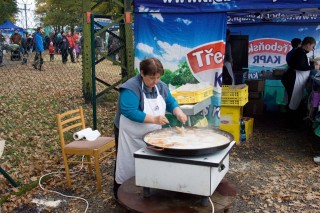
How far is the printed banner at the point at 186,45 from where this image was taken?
20.6ft

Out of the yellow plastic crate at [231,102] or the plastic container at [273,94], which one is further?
the plastic container at [273,94]

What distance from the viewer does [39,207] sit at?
4.39 meters

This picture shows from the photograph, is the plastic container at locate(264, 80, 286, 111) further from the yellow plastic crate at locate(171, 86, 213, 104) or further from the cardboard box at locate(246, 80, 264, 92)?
the yellow plastic crate at locate(171, 86, 213, 104)

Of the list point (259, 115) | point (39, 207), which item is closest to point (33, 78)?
point (259, 115)

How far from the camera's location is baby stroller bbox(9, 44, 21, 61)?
19.5 metres

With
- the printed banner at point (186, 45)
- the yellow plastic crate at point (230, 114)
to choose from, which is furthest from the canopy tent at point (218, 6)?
the yellow plastic crate at point (230, 114)

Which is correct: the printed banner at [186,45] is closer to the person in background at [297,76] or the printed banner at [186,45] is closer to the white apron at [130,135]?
the person in background at [297,76]

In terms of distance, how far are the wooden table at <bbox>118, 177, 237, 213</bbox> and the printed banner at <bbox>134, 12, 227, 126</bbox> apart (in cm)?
337

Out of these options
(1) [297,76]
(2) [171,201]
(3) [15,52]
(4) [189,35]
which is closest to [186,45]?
(4) [189,35]

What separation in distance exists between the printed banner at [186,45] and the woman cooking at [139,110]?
2.72m

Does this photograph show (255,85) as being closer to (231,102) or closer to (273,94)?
(273,94)

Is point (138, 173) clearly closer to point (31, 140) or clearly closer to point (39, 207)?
point (39, 207)

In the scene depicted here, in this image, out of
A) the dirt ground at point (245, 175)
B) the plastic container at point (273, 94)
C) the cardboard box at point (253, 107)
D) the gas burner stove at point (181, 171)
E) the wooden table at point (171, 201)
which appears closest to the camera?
the gas burner stove at point (181, 171)

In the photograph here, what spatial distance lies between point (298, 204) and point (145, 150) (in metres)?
2.56
